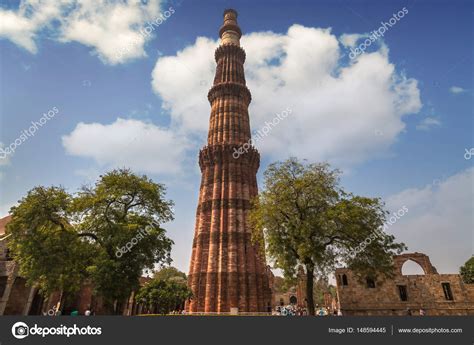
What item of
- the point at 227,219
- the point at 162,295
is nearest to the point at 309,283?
the point at 162,295

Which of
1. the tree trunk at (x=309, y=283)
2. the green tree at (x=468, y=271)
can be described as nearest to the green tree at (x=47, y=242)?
the tree trunk at (x=309, y=283)

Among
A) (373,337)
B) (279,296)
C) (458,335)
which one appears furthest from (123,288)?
(279,296)

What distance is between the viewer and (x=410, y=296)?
104ft

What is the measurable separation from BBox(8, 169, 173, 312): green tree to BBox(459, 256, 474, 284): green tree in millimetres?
47763

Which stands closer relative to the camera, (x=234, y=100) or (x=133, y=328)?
(x=133, y=328)

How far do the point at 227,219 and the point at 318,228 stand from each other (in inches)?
517

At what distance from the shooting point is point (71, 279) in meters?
18.6

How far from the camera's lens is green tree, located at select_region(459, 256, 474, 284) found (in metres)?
43.8

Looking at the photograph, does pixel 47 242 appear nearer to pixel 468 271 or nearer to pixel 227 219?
pixel 227 219

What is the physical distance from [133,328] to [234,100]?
3259 cm

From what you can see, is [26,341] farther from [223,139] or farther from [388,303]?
[388,303]

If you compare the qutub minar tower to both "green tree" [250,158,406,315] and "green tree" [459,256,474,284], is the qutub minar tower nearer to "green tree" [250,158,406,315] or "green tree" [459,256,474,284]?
"green tree" [250,158,406,315]

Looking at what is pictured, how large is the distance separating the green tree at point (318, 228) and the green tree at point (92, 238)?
26.2 ft

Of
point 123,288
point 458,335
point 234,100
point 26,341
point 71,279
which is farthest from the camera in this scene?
point 234,100
